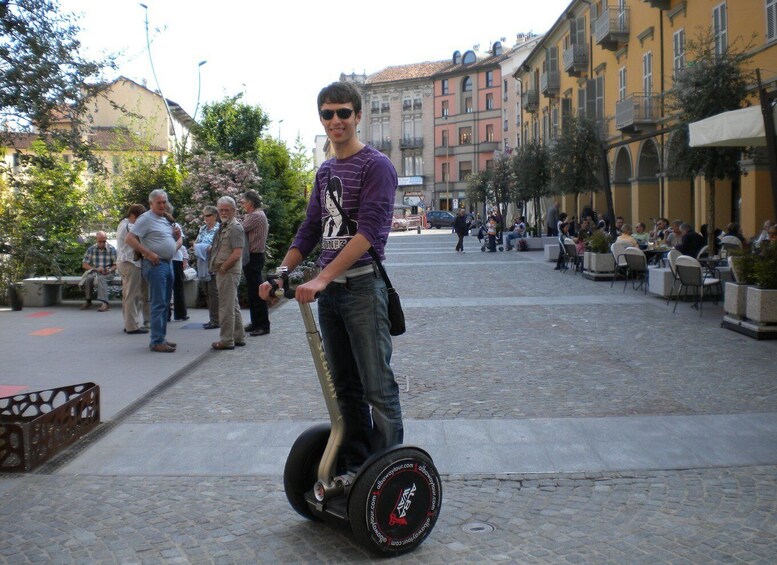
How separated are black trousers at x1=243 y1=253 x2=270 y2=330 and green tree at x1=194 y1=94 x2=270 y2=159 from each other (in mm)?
11012

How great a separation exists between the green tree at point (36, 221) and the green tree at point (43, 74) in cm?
21

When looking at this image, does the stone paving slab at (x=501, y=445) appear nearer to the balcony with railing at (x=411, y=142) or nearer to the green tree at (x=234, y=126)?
the green tree at (x=234, y=126)

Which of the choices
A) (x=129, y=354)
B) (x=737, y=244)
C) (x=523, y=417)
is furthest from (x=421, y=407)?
(x=737, y=244)

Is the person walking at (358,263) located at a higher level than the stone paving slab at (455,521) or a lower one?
higher

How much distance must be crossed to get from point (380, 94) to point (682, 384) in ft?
290

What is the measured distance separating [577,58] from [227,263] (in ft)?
108

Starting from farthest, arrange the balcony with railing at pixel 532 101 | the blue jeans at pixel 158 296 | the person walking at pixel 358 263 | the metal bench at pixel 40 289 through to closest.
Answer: the balcony with railing at pixel 532 101
the metal bench at pixel 40 289
the blue jeans at pixel 158 296
the person walking at pixel 358 263

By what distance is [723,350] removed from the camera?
959 centimetres

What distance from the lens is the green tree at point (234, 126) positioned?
72.4 feet

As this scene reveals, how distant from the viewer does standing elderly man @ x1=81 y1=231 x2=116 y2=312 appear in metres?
14.8

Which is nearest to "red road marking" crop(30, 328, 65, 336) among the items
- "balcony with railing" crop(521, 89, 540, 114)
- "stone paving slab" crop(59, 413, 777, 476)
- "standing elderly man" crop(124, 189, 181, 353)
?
"standing elderly man" crop(124, 189, 181, 353)

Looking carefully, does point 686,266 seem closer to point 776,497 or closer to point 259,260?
point 259,260

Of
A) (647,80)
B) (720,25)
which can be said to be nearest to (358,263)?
(720,25)

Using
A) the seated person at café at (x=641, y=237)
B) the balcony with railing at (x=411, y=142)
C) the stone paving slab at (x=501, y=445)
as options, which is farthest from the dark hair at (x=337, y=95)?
the balcony with railing at (x=411, y=142)
